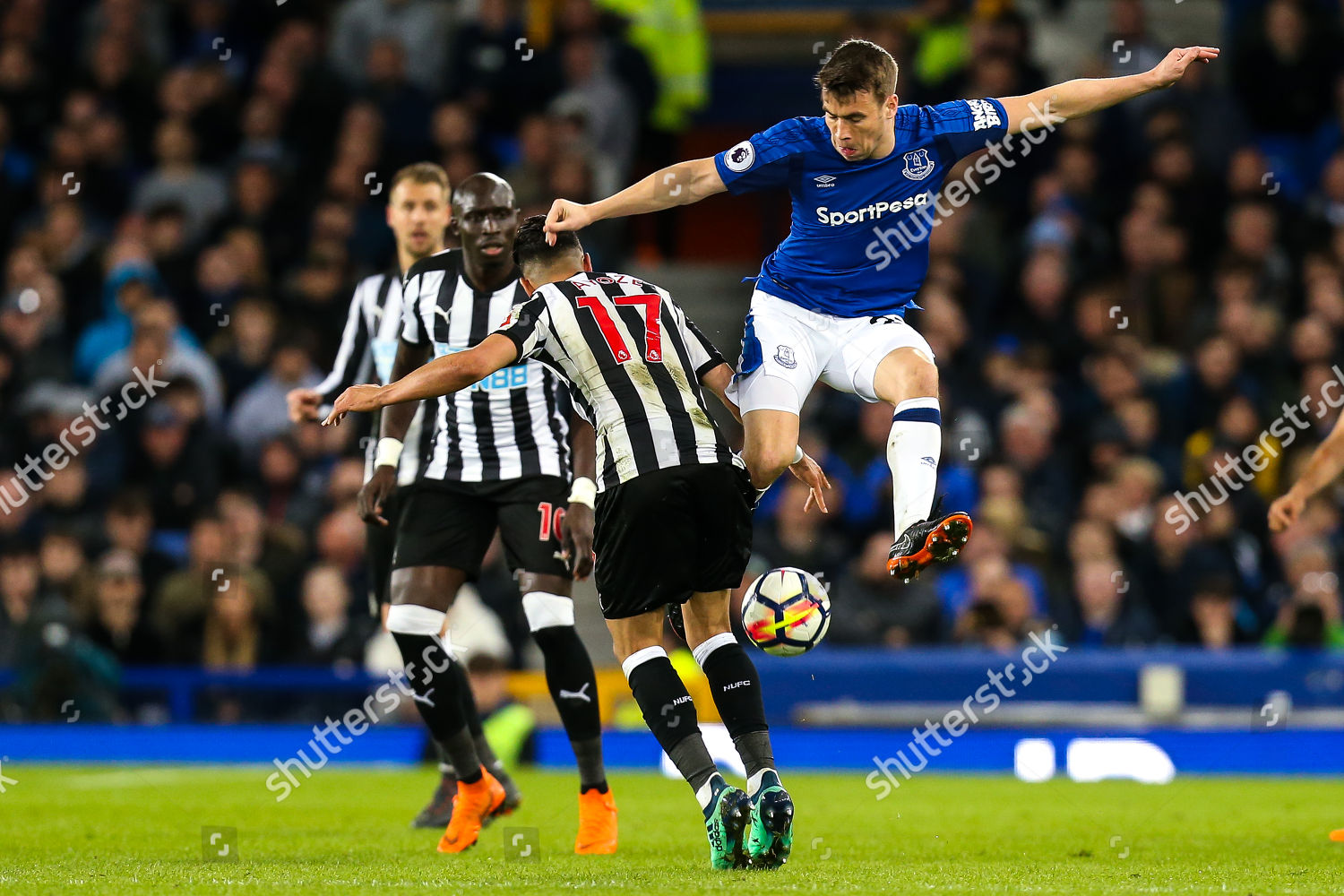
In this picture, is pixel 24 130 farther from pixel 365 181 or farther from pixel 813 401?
pixel 813 401

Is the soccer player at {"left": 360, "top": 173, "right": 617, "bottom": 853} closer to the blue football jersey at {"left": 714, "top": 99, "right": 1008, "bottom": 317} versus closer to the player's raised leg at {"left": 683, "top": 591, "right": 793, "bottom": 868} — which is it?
the player's raised leg at {"left": 683, "top": 591, "right": 793, "bottom": 868}

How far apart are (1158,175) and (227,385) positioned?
7.41 metres

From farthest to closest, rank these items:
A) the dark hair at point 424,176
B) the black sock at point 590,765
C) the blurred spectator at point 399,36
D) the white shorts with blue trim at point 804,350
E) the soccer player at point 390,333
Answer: the blurred spectator at point 399,36
the dark hair at point 424,176
the soccer player at point 390,333
the black sock at point 590,765
the white shorts with blue trim at point 804,350

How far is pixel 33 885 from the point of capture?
548cm

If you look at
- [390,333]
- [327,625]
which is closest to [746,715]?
[390,333]

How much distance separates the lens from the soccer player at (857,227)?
6.46 m

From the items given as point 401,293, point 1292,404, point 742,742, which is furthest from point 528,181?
point 742,742

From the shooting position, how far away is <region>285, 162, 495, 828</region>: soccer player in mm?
7988

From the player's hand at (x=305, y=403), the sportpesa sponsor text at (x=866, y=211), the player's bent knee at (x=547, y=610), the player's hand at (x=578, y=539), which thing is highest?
the sportpesa sponsor text at (x=866, y=211)

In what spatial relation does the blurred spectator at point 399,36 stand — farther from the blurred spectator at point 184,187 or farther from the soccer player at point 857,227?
the soccer player at point 857,227

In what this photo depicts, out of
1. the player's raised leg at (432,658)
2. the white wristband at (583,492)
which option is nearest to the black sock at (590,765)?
the player's raised leg at (432,658)

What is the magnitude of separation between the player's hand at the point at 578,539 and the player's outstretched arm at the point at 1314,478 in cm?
265

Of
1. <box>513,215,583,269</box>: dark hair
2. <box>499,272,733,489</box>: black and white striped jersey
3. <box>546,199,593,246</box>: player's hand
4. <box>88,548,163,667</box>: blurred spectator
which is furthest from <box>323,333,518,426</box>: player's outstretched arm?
<box>88,548,163,667</box>: blurred spectator

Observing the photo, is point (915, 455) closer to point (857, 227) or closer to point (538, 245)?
point (857, 227)
